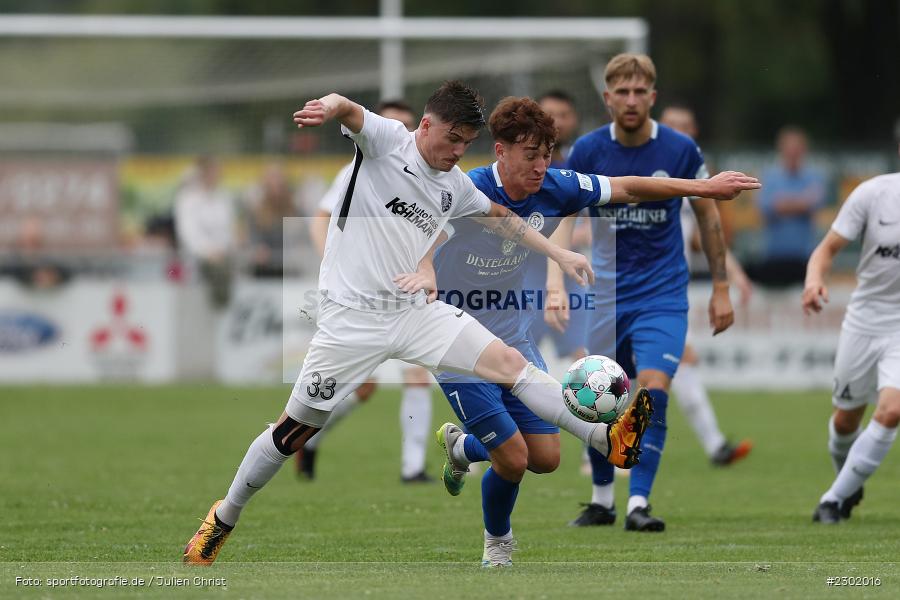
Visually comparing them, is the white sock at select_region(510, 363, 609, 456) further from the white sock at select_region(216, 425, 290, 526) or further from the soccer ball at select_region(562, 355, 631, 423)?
the white sock at select_region(216, 425, 290, 526)

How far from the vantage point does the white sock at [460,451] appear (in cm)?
820

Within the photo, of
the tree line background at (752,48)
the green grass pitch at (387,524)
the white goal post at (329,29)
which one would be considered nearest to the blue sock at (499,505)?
the green grass pitch at (387,524)

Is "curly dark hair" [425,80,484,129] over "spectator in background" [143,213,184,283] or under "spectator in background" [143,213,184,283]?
over

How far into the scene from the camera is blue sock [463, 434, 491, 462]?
8.05m

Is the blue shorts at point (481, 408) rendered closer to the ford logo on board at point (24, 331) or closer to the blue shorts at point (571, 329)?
the blue shorts at point (571, 329)

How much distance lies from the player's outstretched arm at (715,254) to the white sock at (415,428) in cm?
321

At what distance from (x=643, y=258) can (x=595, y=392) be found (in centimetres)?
244

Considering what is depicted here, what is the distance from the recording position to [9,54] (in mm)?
25234

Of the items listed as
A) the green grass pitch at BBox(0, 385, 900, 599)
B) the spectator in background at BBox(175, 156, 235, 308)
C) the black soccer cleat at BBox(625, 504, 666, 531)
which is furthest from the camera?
the spectator in background at BBox(175, 156, 235, 308)

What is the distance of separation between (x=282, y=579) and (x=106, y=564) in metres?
1.26

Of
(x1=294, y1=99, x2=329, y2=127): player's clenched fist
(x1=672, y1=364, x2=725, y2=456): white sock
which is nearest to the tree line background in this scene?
(x1=672, y1=364, x2=725, y2=456): white sock

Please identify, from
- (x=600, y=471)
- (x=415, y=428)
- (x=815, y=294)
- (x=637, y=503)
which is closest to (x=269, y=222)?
(x=415, y=428)

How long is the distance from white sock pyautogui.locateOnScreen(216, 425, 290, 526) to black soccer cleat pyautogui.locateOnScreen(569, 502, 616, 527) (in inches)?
107

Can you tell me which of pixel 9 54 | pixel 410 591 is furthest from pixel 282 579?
pixel 9 54
